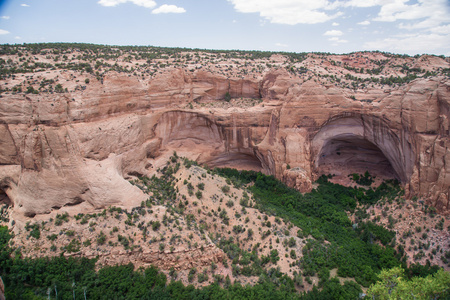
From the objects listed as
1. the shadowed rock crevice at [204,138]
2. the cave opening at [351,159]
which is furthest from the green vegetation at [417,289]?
the shadowed rock crevice at [204,138]

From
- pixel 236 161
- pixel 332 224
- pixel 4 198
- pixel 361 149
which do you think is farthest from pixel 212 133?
pixel 4 198

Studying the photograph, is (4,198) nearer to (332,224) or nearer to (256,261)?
(256,261)

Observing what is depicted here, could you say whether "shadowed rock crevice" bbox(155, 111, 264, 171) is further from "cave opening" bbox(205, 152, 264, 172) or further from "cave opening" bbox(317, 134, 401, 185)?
"cave opening" bbox(317, 134, 401, 185)

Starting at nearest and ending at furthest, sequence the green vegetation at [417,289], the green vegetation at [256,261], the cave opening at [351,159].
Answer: the green vegetation at [417,289] → the green vegetation at [256,261] → the cave opening at [351,159]

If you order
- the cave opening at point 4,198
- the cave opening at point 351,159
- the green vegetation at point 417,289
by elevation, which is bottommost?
the green vegetation at point 417,289

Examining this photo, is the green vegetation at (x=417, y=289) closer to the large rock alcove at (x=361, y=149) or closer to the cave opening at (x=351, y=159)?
the large rock alcove at (x=361, y=149)
